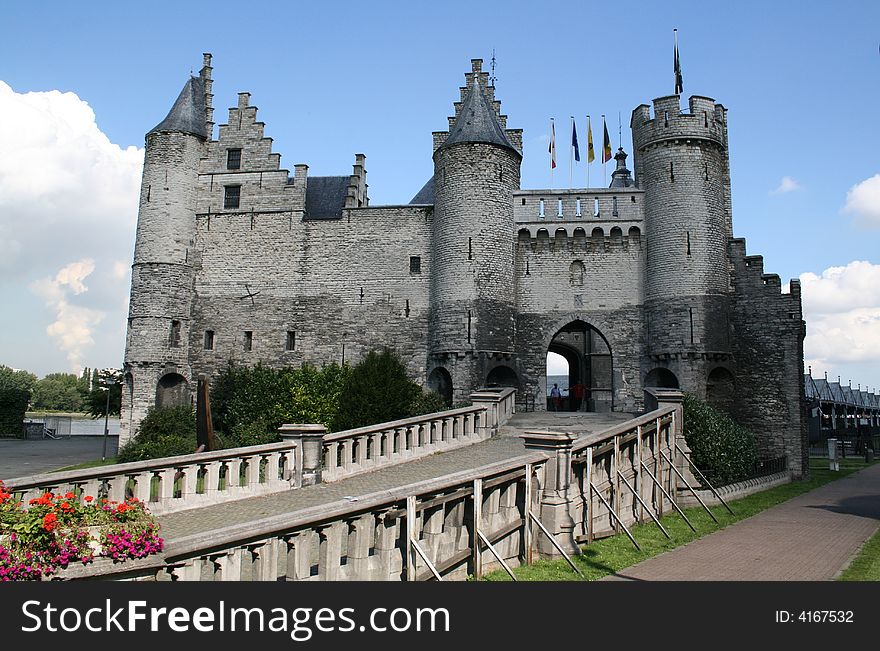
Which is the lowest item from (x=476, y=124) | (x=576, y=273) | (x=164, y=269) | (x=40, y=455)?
(x=40, y=455)

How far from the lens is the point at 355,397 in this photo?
74.2 ft

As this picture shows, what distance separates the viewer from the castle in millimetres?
28438

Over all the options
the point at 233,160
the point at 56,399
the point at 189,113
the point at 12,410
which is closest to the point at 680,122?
the point at 233,160

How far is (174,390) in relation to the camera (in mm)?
31141

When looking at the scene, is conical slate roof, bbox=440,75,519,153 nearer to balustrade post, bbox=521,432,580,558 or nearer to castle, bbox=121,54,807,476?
castle, bbox=121,54,807,476

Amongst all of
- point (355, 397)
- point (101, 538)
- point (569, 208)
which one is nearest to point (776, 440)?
point (569, 208)

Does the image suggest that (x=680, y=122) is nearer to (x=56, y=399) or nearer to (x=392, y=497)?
(x=392, y=497)

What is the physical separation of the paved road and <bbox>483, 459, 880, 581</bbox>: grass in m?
19.3

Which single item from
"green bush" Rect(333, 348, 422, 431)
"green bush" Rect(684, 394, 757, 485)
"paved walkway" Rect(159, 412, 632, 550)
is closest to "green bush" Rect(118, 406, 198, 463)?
"green bush" Rect(333, 348, 422, 431)

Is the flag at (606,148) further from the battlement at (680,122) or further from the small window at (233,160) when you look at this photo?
the small window at (233,160)

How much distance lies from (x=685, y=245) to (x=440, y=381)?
10929 millimetres

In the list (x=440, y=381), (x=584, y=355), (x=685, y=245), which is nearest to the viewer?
(x=685, y=245)

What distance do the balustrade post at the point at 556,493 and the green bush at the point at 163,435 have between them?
1351 cm
